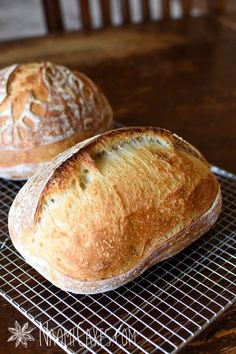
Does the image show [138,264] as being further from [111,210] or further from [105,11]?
[105,11]

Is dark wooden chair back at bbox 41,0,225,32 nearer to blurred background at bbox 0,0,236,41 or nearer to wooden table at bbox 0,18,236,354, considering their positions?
wooden table at bbox 0,18,236,354

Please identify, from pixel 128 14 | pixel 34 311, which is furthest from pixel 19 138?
pixel 128 14

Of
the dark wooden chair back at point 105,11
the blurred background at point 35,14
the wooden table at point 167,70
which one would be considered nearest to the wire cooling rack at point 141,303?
the wooden table at point 167,70

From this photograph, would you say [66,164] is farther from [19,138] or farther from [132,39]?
[132,39]

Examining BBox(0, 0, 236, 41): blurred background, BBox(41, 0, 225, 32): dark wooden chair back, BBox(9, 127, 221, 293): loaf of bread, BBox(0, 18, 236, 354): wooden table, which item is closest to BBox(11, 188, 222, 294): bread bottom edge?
BBox(9, 127, 221, 293): loaf of bread

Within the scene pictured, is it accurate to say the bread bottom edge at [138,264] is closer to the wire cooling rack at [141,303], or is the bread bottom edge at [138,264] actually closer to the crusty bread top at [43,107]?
the wire cooling rack at [141,303]
